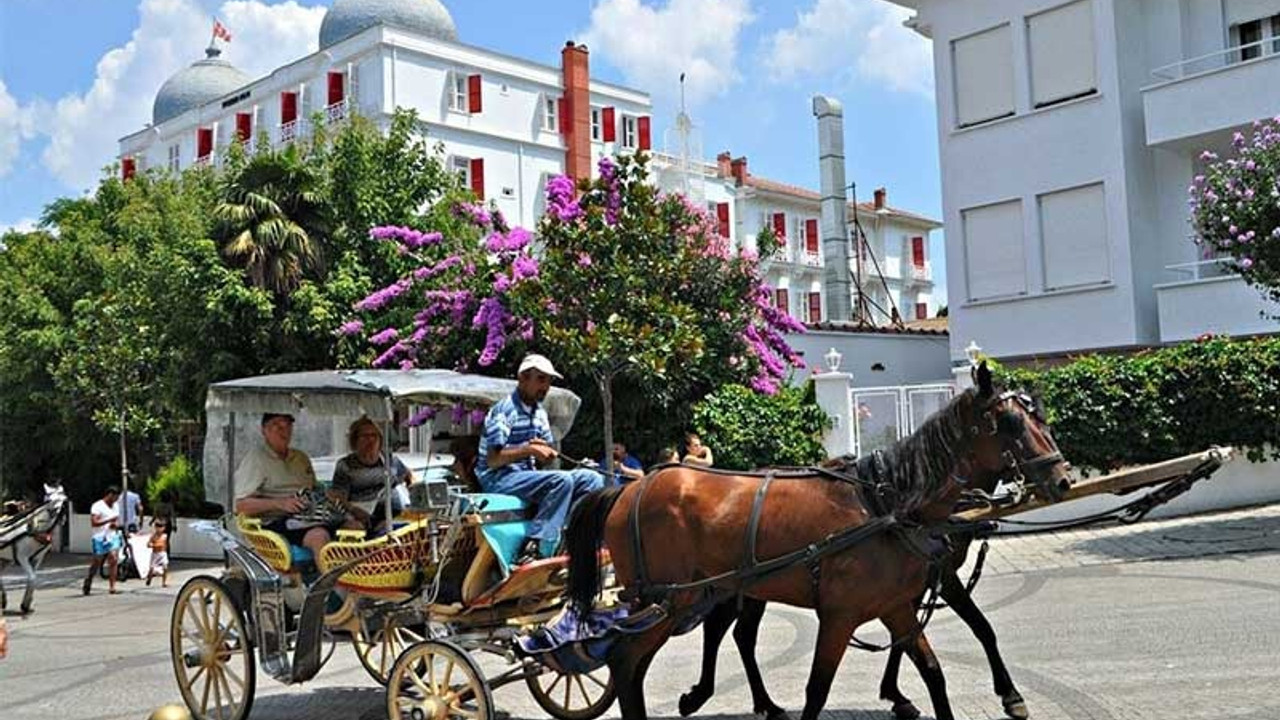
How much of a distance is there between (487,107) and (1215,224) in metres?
32.9

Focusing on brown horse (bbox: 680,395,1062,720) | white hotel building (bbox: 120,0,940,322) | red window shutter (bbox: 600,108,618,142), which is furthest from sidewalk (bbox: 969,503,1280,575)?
red window shutter (bbox: 600,108,618,142)

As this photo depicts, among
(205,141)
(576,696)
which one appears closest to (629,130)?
(205,141)

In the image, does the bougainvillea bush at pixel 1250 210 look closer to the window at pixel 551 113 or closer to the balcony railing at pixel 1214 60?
the balcony railing at pixel 1214 60

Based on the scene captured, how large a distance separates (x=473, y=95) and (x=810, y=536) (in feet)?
128

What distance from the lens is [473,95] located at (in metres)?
43.9

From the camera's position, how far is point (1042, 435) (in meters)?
6.61

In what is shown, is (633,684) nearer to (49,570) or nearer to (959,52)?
(959,52)

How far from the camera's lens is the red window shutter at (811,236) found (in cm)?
5872

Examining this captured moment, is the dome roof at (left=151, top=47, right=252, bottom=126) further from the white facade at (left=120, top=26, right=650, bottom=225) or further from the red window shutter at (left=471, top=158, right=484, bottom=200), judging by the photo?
the red window shutter at (left=471, top=158, right=484, bottom=200)

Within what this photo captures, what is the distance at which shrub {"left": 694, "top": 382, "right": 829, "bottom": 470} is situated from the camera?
18312mm

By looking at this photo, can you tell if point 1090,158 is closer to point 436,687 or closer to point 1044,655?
point 1044,655

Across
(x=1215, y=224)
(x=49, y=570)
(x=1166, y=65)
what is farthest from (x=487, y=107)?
(x=1215, y=224)

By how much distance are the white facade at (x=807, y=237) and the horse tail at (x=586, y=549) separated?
43.1 m

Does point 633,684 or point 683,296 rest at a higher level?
point 683,296
